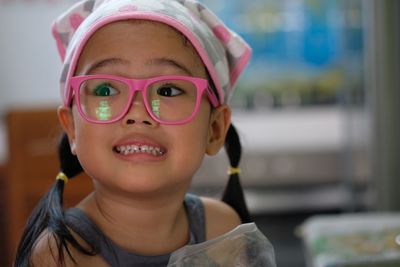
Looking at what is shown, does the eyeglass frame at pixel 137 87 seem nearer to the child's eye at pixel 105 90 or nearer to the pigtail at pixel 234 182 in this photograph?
the child's eye at pixel 105 90

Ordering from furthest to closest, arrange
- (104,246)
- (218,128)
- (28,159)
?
(28,159) → (218,128) → (104,246)

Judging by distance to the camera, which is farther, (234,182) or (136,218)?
(234,182)

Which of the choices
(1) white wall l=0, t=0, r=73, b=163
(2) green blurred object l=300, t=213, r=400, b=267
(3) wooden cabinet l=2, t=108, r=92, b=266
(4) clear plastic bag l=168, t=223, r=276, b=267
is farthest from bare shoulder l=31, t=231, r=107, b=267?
(1) white wall l=0, t=0, r=73, b=163

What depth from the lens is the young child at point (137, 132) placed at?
0.91m

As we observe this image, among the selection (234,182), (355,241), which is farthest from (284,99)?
(234,182)

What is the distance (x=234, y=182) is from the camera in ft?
3.89

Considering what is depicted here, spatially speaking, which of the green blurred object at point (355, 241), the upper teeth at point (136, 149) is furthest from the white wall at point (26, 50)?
the upper teeth at point (136, 149)

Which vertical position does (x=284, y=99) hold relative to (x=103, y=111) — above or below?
below

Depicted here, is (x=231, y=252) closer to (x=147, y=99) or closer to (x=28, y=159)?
(x=147, y=99)

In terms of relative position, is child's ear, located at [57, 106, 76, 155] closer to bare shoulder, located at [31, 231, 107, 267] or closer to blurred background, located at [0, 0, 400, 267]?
bare shoulder, located at [31, 231, 107, 267]

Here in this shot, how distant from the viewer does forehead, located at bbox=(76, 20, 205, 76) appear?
3.08 feet

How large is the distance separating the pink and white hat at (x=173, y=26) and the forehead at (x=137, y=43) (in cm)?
1

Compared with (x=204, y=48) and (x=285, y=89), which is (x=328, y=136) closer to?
(x=285, y=89)

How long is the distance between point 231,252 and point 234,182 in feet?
1.05
